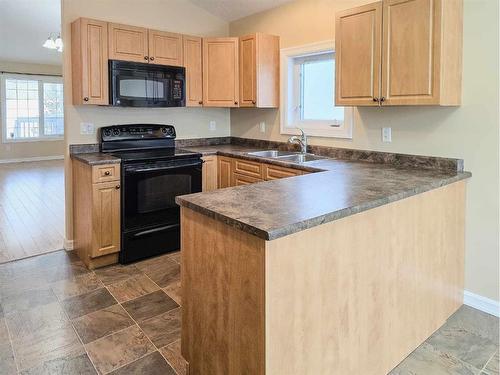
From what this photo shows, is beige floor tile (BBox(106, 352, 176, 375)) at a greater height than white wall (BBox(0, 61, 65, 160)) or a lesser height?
lesser

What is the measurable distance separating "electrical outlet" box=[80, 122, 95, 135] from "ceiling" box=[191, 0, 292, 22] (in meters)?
1.73

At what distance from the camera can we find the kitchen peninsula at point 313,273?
147 centimetres

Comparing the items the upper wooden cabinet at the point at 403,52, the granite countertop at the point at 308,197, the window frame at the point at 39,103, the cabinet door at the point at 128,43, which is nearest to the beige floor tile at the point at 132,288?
the granite countertop at the point at 308,197

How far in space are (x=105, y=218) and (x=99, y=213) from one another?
0.07m

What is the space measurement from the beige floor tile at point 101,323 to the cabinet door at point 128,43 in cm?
217

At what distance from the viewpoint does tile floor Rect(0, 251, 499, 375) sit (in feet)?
6.83

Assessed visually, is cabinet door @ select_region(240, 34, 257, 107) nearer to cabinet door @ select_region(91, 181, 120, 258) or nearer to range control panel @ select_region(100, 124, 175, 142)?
range control panel @ select_region(100, 124, 175, 142)

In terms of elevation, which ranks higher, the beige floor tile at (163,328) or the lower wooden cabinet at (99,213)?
the lower wooden cabinet at (99,213)

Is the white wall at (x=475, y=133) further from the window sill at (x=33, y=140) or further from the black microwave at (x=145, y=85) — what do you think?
the window sill at (x=33, y=140)

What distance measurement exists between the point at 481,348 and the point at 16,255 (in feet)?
12.1

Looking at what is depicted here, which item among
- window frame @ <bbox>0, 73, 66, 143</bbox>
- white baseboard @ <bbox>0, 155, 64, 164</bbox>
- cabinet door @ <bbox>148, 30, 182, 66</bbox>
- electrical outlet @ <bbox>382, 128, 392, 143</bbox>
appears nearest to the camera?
electrical outlet @ <bbox>382, 128, 392, 143</bbox>

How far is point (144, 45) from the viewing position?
3.68 metres

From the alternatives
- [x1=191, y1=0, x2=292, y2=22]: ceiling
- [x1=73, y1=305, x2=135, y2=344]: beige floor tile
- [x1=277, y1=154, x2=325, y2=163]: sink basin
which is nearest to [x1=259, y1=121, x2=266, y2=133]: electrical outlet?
[x1=277, y1=154, x2=325, y2=163]: sink basin

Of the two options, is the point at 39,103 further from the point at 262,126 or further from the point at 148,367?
the point at 148,367
